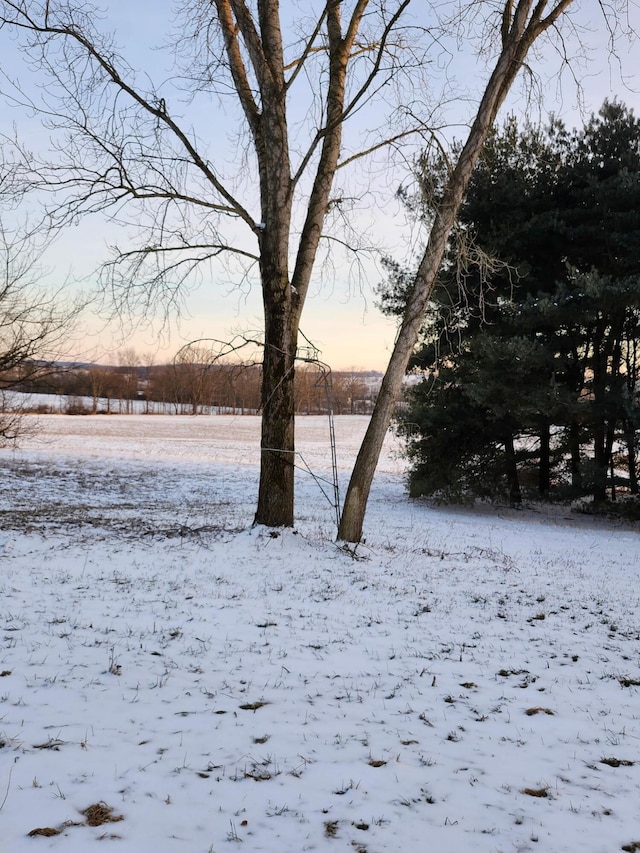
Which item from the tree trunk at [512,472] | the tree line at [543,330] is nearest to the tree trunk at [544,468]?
the tree line at [543,330]

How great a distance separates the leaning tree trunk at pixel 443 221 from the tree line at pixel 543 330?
496 centimetres

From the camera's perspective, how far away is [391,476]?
1011 inches

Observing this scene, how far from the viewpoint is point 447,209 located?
26.7ft

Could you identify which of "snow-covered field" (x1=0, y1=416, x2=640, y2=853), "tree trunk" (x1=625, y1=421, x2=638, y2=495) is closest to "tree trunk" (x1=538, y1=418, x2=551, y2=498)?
"tree trunk" (x1=625, y1=421, x2=638, y2=495)

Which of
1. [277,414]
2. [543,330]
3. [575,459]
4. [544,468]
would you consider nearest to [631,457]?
[575,459]

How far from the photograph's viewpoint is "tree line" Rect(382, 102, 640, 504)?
14.0 meters

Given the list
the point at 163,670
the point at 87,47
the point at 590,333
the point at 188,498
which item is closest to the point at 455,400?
the point at 590,333

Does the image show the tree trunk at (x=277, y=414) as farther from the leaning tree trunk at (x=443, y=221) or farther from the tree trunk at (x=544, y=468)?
the tree trunk at (x=544, y=468)

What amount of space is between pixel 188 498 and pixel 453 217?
36.6 ft

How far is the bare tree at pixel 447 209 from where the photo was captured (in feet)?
26.2

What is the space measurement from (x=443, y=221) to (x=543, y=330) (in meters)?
8.29

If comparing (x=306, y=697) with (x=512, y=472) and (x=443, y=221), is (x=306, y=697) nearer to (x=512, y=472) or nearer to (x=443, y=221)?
(x=443, y=221)

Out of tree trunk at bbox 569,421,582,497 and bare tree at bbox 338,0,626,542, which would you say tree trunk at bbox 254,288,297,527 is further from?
tree trunk at bbox 569,421,582,497

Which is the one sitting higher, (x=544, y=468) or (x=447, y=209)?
(x=447, y=209)
